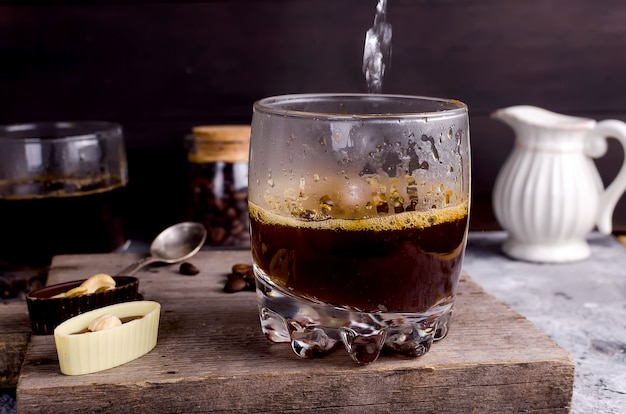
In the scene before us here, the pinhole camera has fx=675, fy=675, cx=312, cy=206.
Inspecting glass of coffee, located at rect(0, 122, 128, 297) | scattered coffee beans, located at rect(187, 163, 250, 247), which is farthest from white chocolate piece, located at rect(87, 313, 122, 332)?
scattered coffee beans, located at rect(187, 163, 250, 247)

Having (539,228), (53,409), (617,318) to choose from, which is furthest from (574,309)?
(53,409)

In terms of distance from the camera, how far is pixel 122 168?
1.22 meters

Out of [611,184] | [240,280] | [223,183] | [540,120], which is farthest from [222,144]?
[611,184]

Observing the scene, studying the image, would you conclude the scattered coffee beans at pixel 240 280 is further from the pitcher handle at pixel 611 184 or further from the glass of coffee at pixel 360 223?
the pitcher handle at pixel 611 184

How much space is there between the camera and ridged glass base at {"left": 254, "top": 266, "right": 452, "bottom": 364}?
0.67 m

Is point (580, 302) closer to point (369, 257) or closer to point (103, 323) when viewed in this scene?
point (369, 257)

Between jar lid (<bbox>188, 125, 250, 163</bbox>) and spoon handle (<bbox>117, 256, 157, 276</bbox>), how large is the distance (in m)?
0.29

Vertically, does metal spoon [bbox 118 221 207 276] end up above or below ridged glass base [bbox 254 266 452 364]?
below

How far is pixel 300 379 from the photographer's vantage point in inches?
25.6

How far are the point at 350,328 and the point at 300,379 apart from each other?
0.07 metres

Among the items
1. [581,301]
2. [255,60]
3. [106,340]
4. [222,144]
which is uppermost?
[255,60]

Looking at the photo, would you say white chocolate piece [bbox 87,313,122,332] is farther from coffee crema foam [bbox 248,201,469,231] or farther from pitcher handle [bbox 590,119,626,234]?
pitcher handle [bbox 590,119,626,234]

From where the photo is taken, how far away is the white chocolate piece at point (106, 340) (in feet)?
2.10

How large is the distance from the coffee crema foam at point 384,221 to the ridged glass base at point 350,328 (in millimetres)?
78
